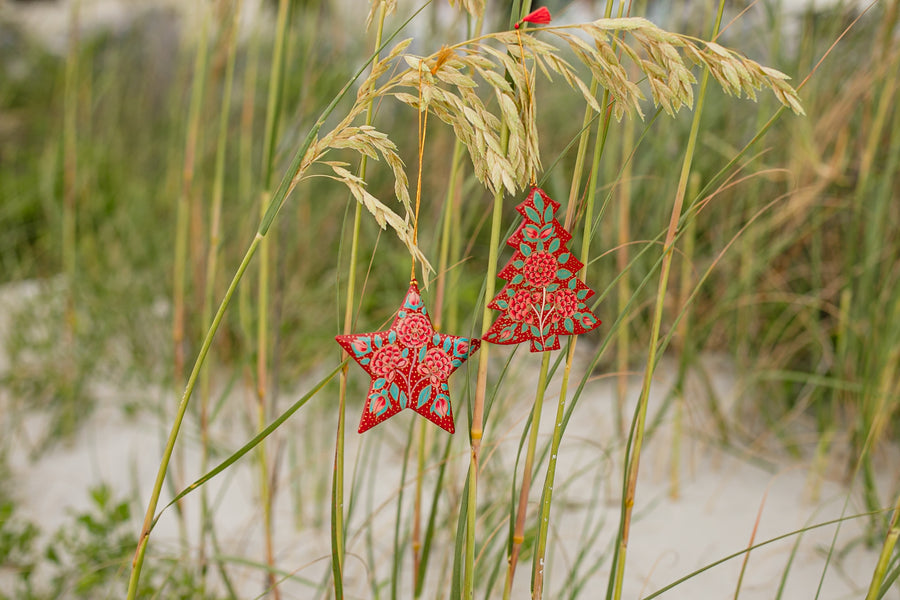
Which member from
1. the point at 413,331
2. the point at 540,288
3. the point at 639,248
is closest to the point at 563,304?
the point at 540,288

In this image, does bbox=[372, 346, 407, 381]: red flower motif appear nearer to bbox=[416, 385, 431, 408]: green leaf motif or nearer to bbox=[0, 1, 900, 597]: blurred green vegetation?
bbox=[416, 385, 431, 408]: green leaf motif

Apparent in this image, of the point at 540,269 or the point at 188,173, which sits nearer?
the point at 540,269

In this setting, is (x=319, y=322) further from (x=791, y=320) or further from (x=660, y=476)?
(x=791, y=320)

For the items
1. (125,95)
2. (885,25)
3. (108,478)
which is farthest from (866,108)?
(125,95)

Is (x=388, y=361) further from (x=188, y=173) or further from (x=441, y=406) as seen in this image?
(x=188, y=173)

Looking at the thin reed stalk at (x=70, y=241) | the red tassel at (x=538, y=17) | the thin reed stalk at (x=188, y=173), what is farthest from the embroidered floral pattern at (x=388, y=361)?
the thin reed stalk at (x=70, y=241)

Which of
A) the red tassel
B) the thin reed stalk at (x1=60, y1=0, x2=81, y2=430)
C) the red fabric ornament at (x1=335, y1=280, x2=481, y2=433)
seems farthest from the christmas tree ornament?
the thin reed stalk at (x1=60, y1=0, x2=81, y2=430)

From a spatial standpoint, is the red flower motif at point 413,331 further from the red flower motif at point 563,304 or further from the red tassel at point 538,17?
the red tassel at point 538,17
